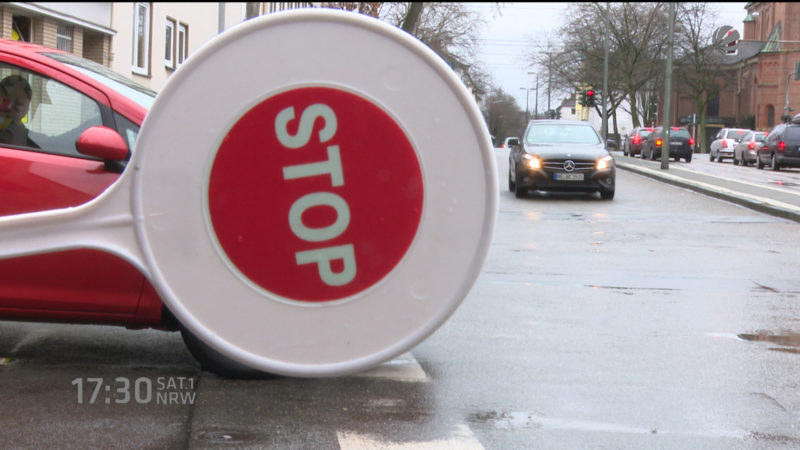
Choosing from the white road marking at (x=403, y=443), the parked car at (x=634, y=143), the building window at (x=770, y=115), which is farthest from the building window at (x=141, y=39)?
the building window at (x=770, y=115)

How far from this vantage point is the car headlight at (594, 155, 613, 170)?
19641 millimetres

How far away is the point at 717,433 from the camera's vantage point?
4.17 metres

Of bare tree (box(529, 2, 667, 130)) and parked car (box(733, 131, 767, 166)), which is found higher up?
bare tree (box(529, 2, 667, 130))

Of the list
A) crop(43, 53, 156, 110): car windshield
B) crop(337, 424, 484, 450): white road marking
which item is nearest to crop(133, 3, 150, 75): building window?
crop(43, 53, 156, 110): car windshield

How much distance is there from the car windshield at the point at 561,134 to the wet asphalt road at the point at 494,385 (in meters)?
12.1

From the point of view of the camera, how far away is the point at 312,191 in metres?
1.17

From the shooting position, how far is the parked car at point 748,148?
43.5 m

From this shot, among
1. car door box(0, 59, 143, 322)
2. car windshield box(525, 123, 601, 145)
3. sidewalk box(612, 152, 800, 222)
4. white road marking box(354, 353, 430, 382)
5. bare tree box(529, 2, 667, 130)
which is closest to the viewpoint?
car door box(0, 59, 143, 322)

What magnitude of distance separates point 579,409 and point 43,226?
3.58 meters

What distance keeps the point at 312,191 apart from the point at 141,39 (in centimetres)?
3087

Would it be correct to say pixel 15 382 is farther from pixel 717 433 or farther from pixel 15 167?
pixel 717 433

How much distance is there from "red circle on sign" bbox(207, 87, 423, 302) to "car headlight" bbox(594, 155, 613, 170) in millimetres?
18847

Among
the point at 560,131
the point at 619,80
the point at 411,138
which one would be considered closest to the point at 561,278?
the point at 411,138

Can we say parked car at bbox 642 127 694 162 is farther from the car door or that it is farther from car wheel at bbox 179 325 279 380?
the car door
